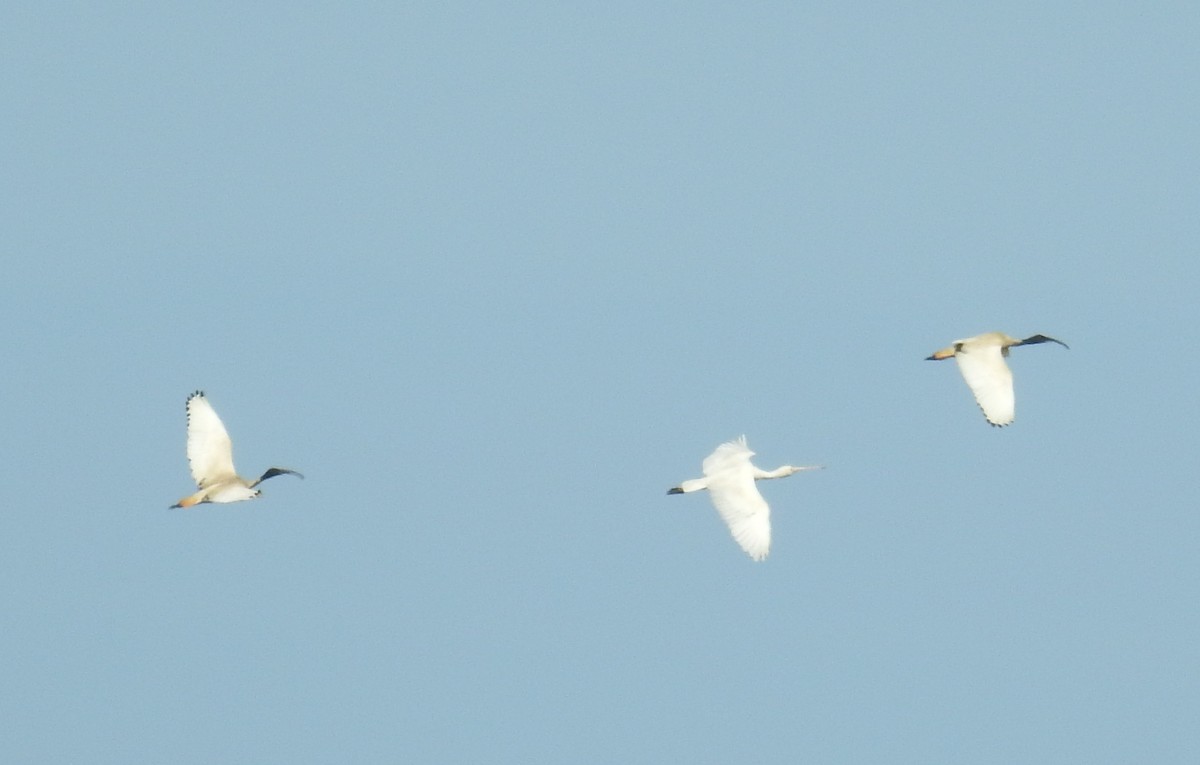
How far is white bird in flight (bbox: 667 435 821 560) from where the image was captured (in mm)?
33750

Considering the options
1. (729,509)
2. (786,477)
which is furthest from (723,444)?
(786,477)

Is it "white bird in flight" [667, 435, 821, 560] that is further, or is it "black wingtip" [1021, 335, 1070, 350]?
"black wingtip" [1021, 335, 1070, 350]

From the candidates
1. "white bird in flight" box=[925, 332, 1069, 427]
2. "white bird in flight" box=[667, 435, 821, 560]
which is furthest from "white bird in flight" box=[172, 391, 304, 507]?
"white bird in flight" box=[925, 332, 1069, 427]

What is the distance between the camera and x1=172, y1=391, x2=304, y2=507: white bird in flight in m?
35.8

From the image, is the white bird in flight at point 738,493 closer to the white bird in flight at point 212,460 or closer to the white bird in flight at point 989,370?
the white bird in flight at point 989,370

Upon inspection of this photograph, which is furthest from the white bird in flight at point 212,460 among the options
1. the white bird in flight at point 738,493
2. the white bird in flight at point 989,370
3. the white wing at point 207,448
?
the white bird in flight at point 989,370

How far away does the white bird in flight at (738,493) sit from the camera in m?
33.8

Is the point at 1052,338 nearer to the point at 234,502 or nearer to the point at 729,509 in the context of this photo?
the point at 729,509

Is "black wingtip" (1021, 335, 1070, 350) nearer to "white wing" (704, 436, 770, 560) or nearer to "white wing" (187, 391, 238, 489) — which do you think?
"white wing" (704, 436, 770, 560)

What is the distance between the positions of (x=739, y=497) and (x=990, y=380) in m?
5.07

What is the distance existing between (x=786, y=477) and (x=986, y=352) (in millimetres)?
4230

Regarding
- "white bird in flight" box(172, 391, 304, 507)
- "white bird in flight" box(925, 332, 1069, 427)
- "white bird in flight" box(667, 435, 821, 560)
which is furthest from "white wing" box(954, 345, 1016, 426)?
"white bird in flight" box(172, 391, 304, 507)

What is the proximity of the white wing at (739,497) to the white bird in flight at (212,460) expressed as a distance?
742 centimetres

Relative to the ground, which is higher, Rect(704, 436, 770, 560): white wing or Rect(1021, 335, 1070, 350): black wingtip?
Rect(1021, 335, 1070, 350): black wingtip
